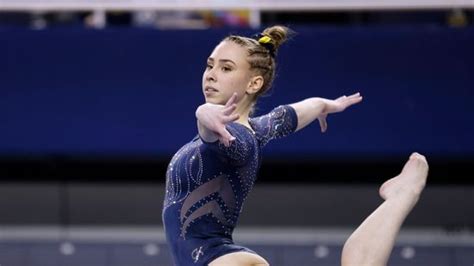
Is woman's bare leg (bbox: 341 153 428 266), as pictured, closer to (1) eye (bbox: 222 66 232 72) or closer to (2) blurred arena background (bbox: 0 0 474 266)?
(1) eye (bbox: 222 66 232 72)

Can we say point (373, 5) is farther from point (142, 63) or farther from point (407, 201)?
point (407, 201)

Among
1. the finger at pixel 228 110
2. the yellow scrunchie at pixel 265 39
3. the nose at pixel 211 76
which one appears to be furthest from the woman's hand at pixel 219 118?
the yellow scrunchie at pixel 265 39

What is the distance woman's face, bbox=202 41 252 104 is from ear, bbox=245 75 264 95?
0.01 meters

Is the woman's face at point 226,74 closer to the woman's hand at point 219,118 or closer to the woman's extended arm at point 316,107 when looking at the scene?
the woman's hand at point 219,118

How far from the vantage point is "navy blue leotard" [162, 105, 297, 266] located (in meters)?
2.59

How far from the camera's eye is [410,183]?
9.18ft

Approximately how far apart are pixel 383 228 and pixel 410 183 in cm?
20

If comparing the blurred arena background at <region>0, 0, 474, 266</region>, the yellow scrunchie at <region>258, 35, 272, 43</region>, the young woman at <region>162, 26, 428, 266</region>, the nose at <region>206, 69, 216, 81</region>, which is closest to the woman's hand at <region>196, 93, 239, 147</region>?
the young woman at <region>162, 26, 428, 266</region>

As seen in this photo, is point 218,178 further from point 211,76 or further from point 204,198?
point 211,76

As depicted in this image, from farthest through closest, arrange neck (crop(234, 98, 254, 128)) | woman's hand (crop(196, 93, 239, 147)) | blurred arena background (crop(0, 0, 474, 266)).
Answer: blurred arena background (crop(0, 0, 474, 266)) < neck (crop(234, 98, 254, 128)) < woman's hand (crop(196, 93, 239, 147))

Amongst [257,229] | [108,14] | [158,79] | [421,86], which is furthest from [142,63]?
[421,86]

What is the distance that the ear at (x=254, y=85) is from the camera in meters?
2.69

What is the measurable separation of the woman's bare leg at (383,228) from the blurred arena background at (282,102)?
1.69 m

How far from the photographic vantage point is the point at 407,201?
276 cm
